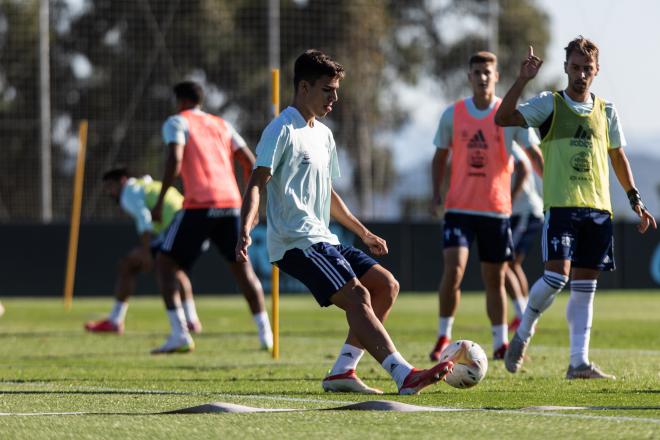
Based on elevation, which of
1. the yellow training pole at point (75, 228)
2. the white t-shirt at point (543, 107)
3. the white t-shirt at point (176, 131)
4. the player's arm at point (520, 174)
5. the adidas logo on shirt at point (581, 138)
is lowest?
the yellow training pole at point (75, 228)

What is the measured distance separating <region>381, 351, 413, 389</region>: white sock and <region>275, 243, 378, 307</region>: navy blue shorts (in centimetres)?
45

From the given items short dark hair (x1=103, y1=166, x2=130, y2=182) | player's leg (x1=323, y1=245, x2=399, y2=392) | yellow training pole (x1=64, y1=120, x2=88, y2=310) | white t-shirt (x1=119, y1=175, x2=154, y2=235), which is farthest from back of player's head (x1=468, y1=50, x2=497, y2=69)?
yellow training pole (x1=64, y1=120, x2=88, y2=310)

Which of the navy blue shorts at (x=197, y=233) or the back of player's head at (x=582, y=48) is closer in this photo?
the back of player's head at (x=582, y=48)

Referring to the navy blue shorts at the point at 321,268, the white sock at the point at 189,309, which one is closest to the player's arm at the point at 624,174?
the navy blue shorts at the point at 321,268

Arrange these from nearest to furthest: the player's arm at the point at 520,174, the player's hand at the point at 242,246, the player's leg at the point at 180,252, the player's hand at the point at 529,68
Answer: the player's hand at the point at 242,246 < the player's hand at the point at 529,68 < the player's leg at the point at 180,252 < the player's arm at the point at 520,174

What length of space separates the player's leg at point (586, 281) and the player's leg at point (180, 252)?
377 cm

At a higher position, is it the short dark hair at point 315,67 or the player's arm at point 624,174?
the short dark hair at point 315,67

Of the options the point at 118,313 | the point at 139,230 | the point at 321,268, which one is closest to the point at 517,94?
the point at 321,268

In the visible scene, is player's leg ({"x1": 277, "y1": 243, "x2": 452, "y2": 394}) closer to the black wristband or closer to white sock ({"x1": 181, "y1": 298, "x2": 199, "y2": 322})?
the black wristband

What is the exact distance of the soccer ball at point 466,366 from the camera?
7.86m

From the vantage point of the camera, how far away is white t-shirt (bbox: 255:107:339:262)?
7922 millimetres

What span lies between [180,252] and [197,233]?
211 mm

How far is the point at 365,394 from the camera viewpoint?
7961mm

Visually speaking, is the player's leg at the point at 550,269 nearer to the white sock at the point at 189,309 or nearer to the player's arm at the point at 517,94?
the player's arm at the point at 517,94
